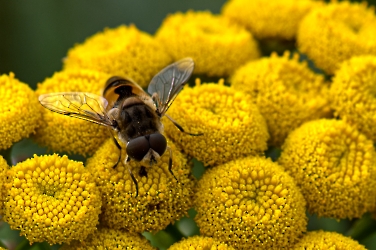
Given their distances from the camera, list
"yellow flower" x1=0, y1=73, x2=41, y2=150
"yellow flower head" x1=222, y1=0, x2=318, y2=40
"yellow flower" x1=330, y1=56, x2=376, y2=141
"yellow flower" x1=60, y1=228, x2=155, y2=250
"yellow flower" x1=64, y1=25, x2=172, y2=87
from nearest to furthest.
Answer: "yellow flower" x1=60, y1=228, x2=155, y2=250 → "yellow flower" x1=0, y1=73, x2=41, y2=150 → "yellow flower" x1=330, y1=56, x2=376, y2=141 → "yellow flower" x1=64, y1=25, x2=172, y2=87 → "yellow flower head" x1=222, y1=0, x2=318, y2=40

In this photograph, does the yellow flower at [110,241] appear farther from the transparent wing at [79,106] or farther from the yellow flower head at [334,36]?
the yellow flower head at [334,36]

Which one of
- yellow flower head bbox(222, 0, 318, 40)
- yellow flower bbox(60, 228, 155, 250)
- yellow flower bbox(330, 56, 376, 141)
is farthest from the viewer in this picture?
yellow flower head bbox(222, 0, 318, 40)

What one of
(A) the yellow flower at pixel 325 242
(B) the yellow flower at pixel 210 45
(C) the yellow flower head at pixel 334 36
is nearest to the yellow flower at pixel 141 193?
(A) the yellow flower at pixel 325 242

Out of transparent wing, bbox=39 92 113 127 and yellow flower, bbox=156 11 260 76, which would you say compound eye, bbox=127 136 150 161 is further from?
yellow flower, bbox=156 11 260 76

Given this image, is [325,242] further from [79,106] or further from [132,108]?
[79,106]

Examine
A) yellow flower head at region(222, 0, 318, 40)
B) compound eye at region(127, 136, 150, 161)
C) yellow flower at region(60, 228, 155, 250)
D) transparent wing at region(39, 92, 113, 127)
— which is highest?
yellow flower head at region(222, 0, 318, 40)

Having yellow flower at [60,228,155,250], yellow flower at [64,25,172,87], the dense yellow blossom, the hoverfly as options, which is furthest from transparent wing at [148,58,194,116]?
the dense yellow blossom

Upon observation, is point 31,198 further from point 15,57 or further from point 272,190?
point 15,57
